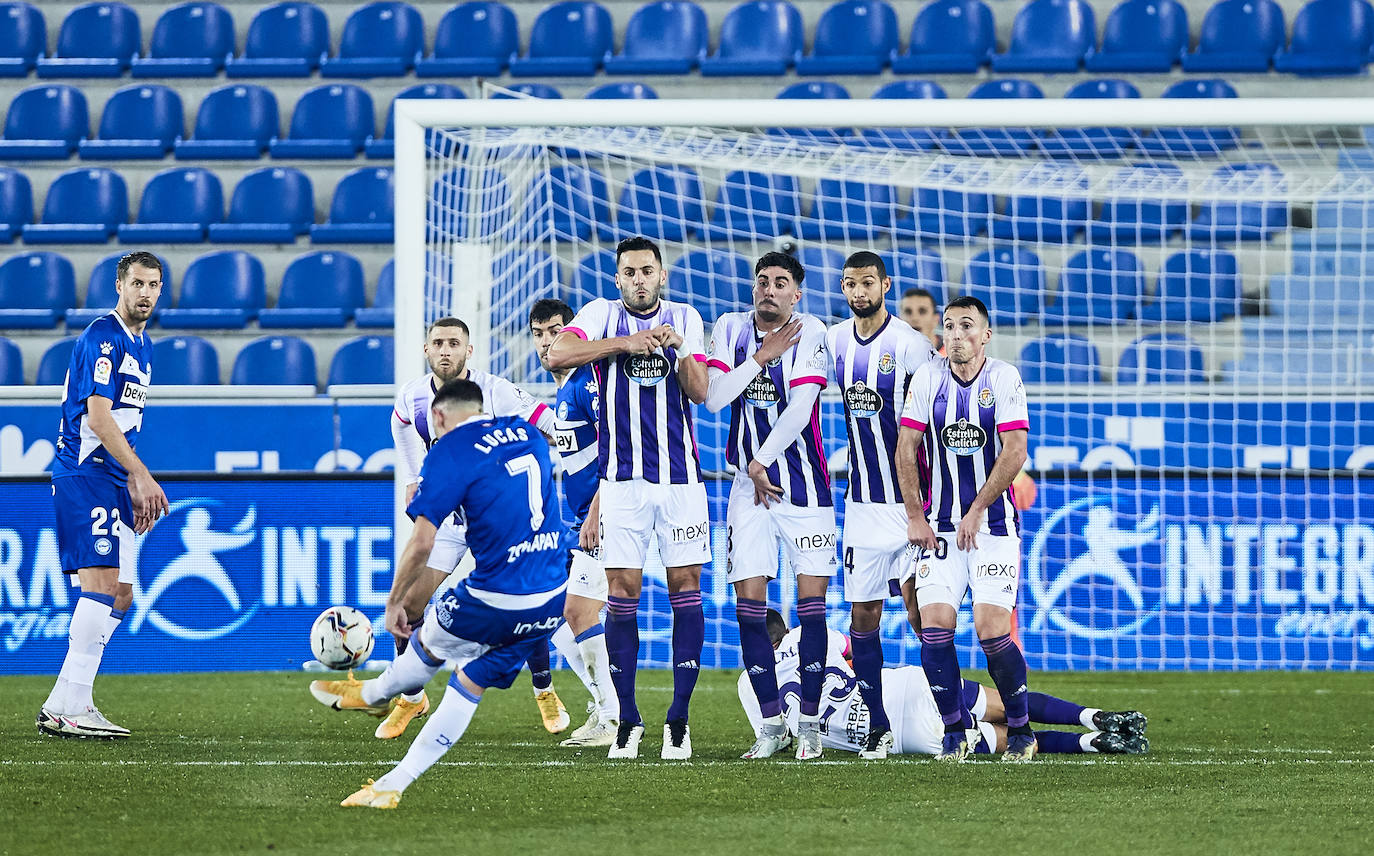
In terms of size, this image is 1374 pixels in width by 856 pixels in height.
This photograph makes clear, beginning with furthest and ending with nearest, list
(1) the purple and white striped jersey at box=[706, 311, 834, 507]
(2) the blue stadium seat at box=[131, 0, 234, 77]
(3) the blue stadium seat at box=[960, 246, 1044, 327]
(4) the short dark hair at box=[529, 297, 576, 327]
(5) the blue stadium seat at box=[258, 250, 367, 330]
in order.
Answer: (2) the blue stadium seat at box=[131, 0, 234, 77]
(5) the blue stadium seat at box=[258, 250, 367, 330]
(3) the blue stadium seat at box=[960, 246, 1044, 327]
(4) the short dark hair at box=[529, 297, 576, 327]
(1) the purple and white striped jersey at box=[706, 311, 834, 507]

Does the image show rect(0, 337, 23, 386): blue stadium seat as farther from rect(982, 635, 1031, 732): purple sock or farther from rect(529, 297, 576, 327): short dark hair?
rect(982, 635, 1031, 732): purple sock

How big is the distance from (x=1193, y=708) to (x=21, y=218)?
11899 mm

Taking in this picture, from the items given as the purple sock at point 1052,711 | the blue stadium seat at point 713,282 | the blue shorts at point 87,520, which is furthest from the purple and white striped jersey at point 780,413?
the blue stadium seat at point 713,282

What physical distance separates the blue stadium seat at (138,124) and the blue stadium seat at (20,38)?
1.19m

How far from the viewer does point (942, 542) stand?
6.74 meters

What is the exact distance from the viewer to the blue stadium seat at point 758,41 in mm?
15375

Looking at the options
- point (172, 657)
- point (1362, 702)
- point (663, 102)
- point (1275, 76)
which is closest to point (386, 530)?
point (172, 657)

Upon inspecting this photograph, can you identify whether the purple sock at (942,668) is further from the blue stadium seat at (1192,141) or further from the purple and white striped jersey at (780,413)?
the blue stadium seat at (1192,141)

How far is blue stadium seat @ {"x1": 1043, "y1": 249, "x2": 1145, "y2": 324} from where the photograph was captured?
41.4 feet

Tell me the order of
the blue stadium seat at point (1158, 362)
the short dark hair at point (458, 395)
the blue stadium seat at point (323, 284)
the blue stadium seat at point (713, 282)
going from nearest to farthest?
the short dark hair at point (458, 395) → the blue stadium seat at point (1158, 362) → the blue stadium seat at point (713, 282) → the blue stadium seat at point (323, 284)

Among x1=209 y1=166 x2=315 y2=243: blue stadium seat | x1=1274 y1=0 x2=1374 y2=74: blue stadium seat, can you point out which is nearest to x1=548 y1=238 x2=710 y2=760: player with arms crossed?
x1=209 y1=166 x2=315 y2=243: blue stadium seat

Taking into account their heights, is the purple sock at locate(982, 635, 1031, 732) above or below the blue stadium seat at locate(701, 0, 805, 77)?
below

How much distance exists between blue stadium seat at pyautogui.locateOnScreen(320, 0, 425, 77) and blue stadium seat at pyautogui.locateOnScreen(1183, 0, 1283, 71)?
24.7ft

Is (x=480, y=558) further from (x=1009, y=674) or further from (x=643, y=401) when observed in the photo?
(x=1009, y=674)
